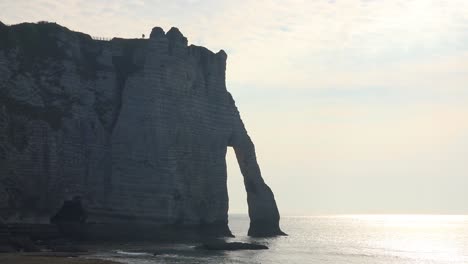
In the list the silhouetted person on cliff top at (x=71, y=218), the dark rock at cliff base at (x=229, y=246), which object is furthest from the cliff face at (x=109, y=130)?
the dark rock at cliff base at (x=229, y=246)

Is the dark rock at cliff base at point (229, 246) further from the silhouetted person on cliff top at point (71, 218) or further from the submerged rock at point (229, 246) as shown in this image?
the silhouetted person on cliff top at point (71, 218)

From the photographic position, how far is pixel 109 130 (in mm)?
94875

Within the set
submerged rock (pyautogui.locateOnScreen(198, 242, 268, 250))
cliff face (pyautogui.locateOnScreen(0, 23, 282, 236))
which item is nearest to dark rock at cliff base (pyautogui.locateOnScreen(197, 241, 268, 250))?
submerged rock (pyautogui.locateOnScreen(198, 242, 268, 250))

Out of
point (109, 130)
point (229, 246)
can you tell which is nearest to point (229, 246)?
point (229, 246)

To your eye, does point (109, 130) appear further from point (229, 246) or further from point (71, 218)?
point (229, 246)

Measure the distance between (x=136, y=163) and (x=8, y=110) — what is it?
17.9 meters

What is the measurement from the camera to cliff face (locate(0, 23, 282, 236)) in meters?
85.4

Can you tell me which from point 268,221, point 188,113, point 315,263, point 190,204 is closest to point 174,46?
point 188,113

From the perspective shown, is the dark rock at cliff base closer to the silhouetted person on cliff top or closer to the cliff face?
the cliff face

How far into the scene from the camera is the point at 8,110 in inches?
3351

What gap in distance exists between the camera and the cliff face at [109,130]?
8544 cm

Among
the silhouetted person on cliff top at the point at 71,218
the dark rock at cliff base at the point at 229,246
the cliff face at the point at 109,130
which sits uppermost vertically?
the cliff face at the point at 109,130

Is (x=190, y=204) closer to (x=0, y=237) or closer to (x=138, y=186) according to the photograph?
(x=138, y=186)

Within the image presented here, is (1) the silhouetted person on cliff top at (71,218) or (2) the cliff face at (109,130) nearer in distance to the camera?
(2) the cliff face at (109,130)
